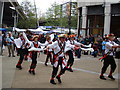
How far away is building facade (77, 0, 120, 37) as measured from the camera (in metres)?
21.5

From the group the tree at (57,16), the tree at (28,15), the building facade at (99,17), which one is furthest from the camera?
the tree at (57,16)

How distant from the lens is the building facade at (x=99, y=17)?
847 inches

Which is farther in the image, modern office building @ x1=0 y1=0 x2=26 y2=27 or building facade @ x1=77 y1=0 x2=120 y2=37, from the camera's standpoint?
modern office building @ x1=0 y1=0 x2=26 y2=27

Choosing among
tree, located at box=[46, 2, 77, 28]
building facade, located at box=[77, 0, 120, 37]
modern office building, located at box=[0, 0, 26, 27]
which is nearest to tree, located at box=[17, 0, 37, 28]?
modern office building, located at box=[0, 0, 26, 27]

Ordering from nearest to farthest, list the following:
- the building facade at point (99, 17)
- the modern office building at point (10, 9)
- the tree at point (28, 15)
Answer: the building facade at point (99, 17) < the modern office building at point (10, 9) < the tree at point (28, 15)

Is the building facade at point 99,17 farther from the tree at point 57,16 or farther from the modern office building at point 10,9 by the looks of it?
the tree at point 57,16

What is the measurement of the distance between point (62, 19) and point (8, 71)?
38.3 meters

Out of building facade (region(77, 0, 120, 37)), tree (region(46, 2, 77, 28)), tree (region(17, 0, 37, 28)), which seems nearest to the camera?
building facade (region(77, 0, 120, 37))

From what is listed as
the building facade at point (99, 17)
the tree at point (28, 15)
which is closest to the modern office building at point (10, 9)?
the tree at point (28, 15)

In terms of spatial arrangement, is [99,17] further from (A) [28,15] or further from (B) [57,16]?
(B) [57,16]

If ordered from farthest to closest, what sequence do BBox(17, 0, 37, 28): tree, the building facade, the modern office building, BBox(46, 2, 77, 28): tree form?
BBox(46, 2, 77, 28): tree → BBox(17, 0, 37, 28): tree → the modern office building → the building facade

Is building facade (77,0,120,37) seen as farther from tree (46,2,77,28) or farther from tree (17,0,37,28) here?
tree (46,2,77,28)

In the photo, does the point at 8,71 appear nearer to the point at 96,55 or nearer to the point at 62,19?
the point at 96,55

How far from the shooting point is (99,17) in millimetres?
22969
